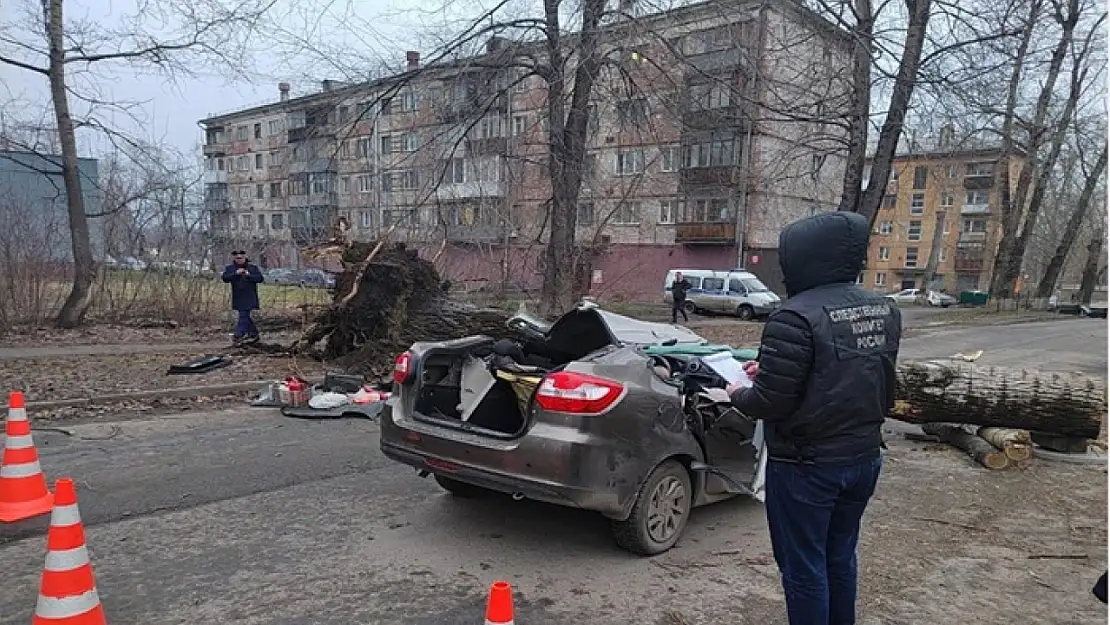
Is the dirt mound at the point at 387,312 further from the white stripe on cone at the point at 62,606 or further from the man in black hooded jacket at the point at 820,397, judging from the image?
the man in black hooded jacket at the point at 820,397

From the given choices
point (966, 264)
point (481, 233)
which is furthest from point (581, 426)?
point (966, 264)

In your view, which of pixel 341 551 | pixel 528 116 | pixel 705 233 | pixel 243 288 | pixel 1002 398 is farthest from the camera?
pixel 705 233

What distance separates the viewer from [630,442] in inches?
144

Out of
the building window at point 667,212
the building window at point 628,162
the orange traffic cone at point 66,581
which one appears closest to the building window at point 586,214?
the building window at point 628,162

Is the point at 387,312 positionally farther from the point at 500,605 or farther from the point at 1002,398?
the point at 500,605

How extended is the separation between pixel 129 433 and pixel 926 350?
15.3 m

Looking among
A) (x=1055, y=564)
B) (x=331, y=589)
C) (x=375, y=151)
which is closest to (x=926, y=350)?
(x=1055, y=564)

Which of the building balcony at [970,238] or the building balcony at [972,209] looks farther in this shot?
the building balcony at [972,209]

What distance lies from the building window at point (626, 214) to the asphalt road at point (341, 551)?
1688 cm

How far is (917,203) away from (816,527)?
76964mm

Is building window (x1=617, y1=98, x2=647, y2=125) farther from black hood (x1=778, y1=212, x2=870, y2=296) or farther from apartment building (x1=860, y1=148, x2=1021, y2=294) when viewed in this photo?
apartment building (x1=860, y1=148, x2=1021, y2=294)

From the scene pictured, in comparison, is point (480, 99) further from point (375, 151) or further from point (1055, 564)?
point (1055, 564)

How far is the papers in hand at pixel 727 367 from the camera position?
15.0 ft

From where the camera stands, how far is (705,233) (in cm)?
3809
